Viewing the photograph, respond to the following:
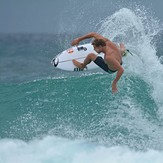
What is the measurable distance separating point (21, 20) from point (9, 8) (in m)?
0.50

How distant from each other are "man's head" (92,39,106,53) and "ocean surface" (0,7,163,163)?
1568 millimetres

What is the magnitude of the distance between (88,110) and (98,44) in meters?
1.89

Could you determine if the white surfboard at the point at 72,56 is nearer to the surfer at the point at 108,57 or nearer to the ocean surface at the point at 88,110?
the ocean surface at the point at 88,110

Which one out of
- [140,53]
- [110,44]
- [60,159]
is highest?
[110,44]

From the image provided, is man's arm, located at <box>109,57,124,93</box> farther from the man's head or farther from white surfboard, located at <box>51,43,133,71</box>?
white surfboard, located at <box>51,43,133,71</box>

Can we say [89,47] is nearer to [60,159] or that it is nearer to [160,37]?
[60,159]

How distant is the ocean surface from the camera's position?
8227mm

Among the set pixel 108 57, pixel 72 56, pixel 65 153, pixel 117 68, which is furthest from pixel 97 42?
pixel 72 56

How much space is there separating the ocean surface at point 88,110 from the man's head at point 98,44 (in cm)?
157

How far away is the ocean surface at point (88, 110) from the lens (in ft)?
27.0

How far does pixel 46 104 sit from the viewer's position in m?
9.83

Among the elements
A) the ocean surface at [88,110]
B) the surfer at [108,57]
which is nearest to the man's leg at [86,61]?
the surfer at [108,57]

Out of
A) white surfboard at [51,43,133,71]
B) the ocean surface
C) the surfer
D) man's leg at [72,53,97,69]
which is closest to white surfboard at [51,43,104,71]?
white surfboard at [51,43,133,71]

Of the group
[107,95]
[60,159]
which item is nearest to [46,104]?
[107,95]
